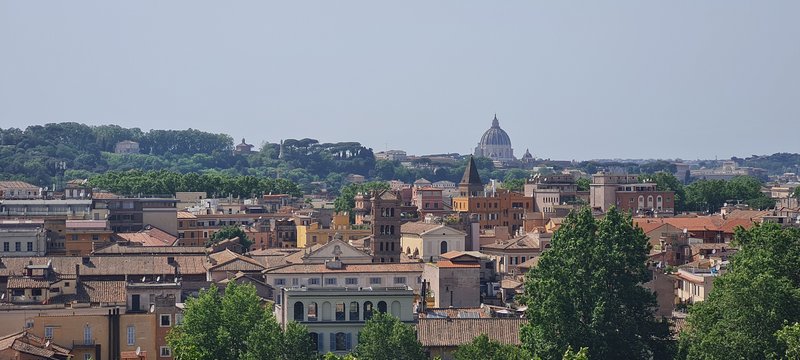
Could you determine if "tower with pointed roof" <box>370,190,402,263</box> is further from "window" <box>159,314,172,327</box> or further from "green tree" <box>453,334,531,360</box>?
"green tree" <box>453,334,531,360</box>

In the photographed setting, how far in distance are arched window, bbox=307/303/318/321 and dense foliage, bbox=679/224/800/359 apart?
490 inches

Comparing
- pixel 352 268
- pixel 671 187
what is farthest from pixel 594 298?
pixel 671 187

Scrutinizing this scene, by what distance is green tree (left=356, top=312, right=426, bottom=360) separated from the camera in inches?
2202

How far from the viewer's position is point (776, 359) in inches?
1951

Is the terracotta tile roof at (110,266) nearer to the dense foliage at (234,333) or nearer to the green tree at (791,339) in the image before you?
the dense foliage at (234,333)

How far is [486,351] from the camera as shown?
55031mm

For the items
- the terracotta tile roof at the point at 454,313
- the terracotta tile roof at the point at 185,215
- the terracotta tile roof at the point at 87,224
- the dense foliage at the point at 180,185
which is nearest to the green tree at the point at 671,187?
the dense foliage at the point at 180,185

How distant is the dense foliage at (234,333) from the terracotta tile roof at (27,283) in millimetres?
6462

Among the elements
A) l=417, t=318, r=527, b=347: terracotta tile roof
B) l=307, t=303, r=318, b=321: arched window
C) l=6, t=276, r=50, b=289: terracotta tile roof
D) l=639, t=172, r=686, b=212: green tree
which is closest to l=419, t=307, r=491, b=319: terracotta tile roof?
l=417, t=318, r=527, b=347: terracotta tile roof

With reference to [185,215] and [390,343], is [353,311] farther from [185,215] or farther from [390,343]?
[185,215]

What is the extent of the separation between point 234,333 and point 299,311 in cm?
303

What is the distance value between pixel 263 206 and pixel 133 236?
41.1 m

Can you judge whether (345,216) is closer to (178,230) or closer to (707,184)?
(178,230)

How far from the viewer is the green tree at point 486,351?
54472 millimetres
